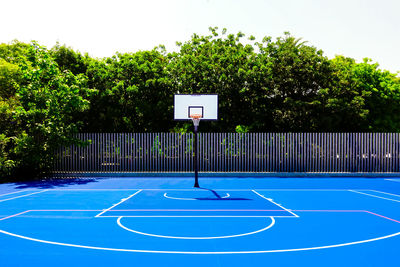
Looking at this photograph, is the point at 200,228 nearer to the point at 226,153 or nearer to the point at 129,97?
the point at 226,153

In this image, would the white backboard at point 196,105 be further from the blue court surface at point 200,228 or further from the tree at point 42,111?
the blue court surface at point 200,228

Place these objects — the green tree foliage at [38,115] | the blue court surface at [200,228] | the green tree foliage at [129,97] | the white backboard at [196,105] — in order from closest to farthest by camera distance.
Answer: the blue court surface at [200,228]
the green tree foliage at [38,115]
the white backboard at [196,105]
the green tree foliage at [129,97]

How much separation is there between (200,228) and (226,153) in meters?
11.5

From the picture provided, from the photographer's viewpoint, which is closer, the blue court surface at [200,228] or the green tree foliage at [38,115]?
the blue court surface at [200,228]

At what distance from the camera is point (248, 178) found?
1780cm

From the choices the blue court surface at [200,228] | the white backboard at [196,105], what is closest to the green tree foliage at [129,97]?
the white backboard at [196,105]

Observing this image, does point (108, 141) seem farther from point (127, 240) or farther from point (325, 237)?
point (325, 237)

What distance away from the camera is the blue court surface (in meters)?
5.28

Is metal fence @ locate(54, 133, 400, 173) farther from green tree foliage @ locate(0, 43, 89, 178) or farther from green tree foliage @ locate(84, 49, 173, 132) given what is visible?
green tree foliage @ locate(84, 49, 173, 132)

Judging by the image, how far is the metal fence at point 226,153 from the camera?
18547mm

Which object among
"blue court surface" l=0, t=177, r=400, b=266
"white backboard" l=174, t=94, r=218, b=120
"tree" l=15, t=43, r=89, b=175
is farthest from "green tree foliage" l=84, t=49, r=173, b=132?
"blue court surface" l=0, t=177, r=400, b=266

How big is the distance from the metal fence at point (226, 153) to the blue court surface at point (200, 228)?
242 inches

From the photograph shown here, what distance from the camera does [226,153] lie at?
18547 mm

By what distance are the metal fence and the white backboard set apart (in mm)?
1115
